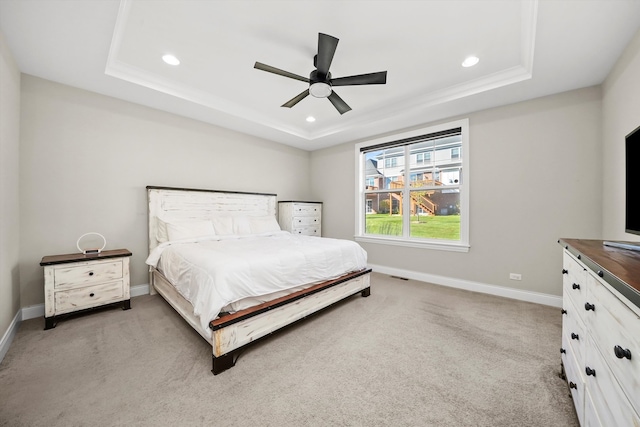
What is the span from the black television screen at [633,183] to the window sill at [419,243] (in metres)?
2.11

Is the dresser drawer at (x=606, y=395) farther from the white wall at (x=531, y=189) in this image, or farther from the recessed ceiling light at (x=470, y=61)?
the recessed ceiling light at (x=470, y=61)

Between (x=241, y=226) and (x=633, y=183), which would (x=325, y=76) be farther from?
(x=241, y=226)

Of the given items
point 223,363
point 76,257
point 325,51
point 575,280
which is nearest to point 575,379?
point 575,280

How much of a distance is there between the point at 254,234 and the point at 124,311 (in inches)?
70.9

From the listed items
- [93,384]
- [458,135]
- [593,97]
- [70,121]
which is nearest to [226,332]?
[93,384]

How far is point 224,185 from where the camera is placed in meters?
4.27

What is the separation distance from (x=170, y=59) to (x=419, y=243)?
13.7 feet

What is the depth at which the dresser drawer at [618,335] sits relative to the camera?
0.67 m

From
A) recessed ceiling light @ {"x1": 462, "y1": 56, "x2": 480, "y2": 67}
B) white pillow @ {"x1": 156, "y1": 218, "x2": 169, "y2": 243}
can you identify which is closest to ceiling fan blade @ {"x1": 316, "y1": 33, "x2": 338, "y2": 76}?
recessed ceiling light @ {"x1": 462, "y1": 56, "x2": 480, "y2": 67}

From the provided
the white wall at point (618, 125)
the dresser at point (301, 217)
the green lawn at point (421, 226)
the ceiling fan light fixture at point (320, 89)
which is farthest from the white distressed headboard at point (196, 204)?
the white wall at point (618, 125)

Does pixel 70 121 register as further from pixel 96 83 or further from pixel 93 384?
pixel 93 384

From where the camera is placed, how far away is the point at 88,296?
2559 millimetres

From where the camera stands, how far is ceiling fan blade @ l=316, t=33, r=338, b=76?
5.97 feet

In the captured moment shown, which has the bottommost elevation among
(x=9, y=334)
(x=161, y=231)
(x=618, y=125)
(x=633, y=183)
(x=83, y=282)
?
(x=9, y=334)
